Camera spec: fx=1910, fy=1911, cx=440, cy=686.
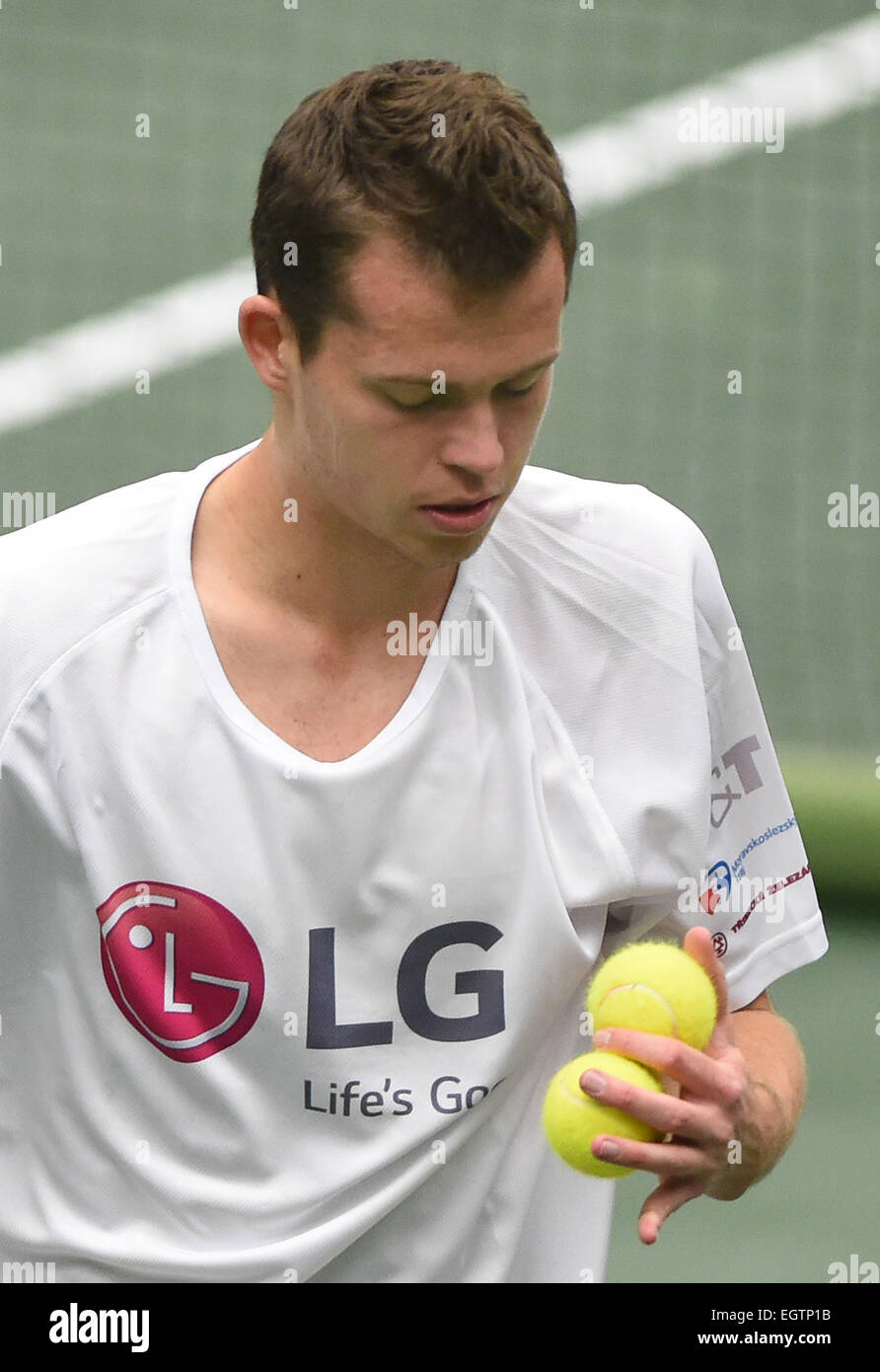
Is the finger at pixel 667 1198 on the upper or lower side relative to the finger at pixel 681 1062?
lower

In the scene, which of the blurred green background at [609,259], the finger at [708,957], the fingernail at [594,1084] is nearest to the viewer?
the fingernail at [594,1084]

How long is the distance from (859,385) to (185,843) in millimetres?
2808

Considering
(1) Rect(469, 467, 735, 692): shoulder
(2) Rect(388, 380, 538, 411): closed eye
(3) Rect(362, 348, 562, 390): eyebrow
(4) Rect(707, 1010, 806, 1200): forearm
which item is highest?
(3) Rect(362, 348, 562, 390): eyebrow

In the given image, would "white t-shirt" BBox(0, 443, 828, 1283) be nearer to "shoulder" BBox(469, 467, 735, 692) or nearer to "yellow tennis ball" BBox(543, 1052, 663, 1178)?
"shoulder" BBox(469, 467, 735, 692)

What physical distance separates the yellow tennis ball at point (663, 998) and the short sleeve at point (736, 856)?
15 centimetres

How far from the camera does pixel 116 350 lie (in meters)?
4.13

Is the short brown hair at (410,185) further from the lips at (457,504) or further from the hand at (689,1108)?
the hand at (689,1108)

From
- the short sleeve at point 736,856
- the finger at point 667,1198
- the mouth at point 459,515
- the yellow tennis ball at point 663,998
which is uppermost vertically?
the mouth at point 459,515

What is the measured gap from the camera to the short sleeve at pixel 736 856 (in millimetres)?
1648

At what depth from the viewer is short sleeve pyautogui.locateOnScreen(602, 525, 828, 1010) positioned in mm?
1648

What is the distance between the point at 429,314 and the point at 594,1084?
0.56 m

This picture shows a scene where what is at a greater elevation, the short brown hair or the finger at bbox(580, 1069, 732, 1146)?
the short brown hair

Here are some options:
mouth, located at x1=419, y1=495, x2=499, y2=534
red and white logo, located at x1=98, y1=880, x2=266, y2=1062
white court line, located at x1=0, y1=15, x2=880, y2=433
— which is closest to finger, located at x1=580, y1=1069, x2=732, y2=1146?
red and white logo, located at x1=98, y1=880, x2=266, y2=1062

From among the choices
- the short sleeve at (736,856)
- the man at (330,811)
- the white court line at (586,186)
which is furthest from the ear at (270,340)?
the white court line at (586,186)
